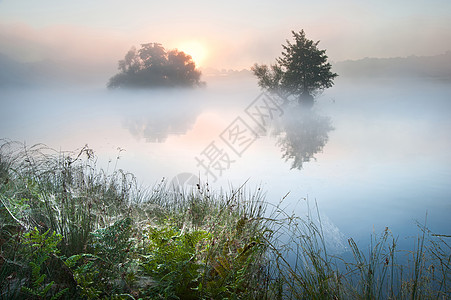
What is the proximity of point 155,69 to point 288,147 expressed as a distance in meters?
16.4

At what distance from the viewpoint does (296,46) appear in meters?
18.1

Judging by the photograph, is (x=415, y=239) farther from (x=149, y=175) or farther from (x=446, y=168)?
(x=446, y=168)

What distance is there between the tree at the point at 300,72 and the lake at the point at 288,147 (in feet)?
4.01

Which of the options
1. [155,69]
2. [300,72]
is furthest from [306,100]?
[155,69]

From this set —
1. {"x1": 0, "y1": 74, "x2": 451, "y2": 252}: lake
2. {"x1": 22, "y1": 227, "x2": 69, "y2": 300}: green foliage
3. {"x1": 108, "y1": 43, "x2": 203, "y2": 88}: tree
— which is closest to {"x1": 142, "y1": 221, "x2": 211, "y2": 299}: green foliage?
{"x1": 22, "y1": 227, "x2": 69, "y2": 300}: green foliage

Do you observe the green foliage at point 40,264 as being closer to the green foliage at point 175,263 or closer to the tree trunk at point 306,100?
the green foliage at point 175,263

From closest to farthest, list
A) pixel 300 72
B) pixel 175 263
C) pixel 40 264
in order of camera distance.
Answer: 1. pixel 40 264
2. pixel 175 263
3. pixel 300 72

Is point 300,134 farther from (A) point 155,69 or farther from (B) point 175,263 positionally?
(A) point 155,69

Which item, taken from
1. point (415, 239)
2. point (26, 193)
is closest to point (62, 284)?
point (26, 193)

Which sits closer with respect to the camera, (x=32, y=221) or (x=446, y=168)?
(x=32, y=221)

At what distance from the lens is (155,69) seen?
2458 cm

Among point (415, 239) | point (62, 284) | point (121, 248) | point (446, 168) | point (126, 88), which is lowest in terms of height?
point (62, 284)

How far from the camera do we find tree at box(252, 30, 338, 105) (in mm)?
17969

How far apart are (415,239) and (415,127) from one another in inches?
550
